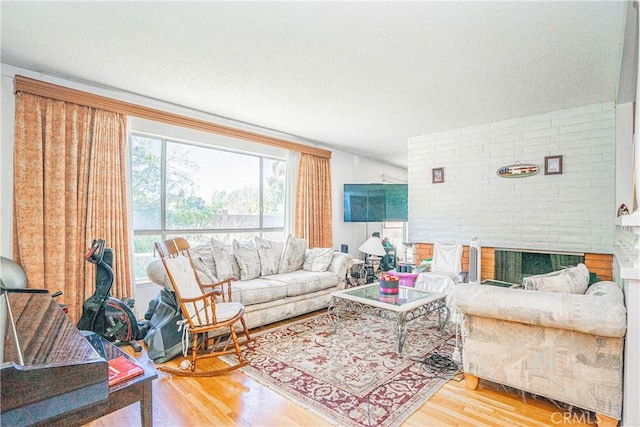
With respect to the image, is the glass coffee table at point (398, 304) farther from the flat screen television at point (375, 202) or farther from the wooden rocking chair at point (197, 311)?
the flat screen television at point (375, 202)

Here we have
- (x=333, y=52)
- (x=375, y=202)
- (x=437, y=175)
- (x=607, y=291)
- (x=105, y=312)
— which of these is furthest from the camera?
(x=375, y=202)

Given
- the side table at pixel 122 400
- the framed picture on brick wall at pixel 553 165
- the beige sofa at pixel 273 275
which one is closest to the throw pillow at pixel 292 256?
the beige sofa at pixel 273 275

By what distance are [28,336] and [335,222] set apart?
5399mm

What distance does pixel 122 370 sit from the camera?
1.16 meters

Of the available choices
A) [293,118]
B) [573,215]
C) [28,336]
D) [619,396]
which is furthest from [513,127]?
[28,336]

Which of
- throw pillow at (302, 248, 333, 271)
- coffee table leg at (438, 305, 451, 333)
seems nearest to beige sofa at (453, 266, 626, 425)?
coffee table leg at (438, 305, 451, 333)

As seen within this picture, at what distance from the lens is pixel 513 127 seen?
14.2 ft

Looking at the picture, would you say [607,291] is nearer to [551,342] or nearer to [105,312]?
[551,342]

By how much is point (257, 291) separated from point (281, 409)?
1466 mm

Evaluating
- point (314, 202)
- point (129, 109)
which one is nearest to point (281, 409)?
point (129, 109)

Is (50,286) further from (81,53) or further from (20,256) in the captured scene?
(81,53)

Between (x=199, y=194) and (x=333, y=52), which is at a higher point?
(x=333, y=52)

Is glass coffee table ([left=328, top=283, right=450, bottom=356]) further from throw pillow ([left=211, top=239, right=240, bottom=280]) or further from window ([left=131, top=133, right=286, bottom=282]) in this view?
window ([left=131, top=133, right=286, bottom=282])

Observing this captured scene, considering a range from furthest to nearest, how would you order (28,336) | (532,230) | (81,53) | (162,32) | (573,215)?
(532,230) < (573,215) < (81,53) < (162,32) < (28,336)
